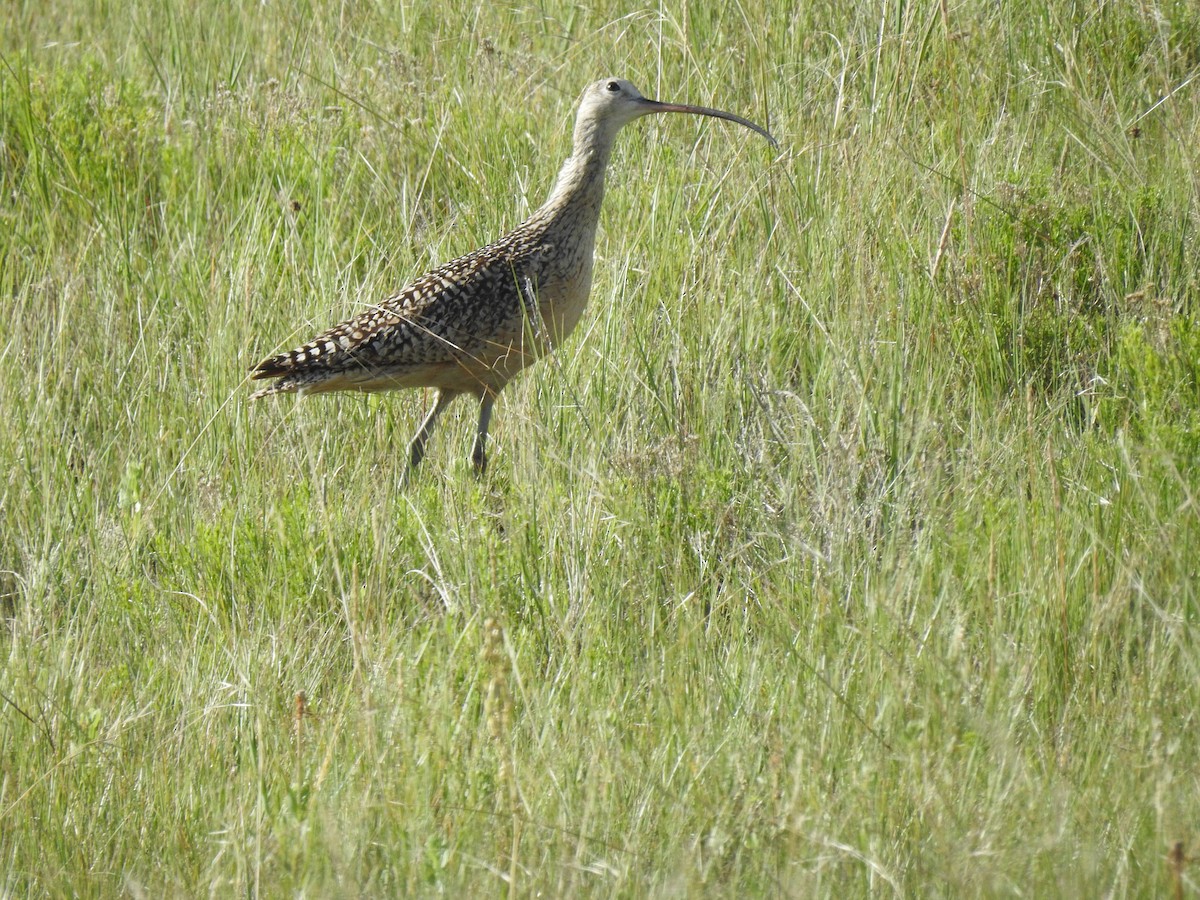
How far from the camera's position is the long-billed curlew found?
456 centimetres

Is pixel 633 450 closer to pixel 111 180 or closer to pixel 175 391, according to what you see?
pixel 175 391

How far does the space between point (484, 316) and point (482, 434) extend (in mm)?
399

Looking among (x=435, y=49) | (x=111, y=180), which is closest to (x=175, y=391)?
(x=111, y=180)

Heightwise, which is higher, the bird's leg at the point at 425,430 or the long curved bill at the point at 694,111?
the long curved bill at the point at 694,111

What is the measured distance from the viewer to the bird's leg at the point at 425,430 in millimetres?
4570

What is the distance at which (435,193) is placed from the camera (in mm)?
5680

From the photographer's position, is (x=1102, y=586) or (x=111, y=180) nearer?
(x=1102, y=586)

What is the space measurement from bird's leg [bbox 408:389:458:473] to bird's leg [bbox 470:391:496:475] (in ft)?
0.46

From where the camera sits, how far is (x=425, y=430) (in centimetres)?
476

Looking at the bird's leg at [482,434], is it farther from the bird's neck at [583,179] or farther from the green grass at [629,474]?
the bird's neck at [583,179]

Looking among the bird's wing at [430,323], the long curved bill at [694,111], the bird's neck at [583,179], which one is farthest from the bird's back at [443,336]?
the long curved bill at [694,111]

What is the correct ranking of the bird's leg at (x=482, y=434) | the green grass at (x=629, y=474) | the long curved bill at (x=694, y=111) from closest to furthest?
1. the green grass at (x=629, y=474)
2. the bird's leg at (x=482, y=434)
3. the long curved bill at (x=694, y=111)

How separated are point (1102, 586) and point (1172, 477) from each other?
0.29 m

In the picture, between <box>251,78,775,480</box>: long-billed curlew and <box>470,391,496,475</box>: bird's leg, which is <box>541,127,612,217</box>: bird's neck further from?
<box>470,391,496,475</box>: bird's leg
